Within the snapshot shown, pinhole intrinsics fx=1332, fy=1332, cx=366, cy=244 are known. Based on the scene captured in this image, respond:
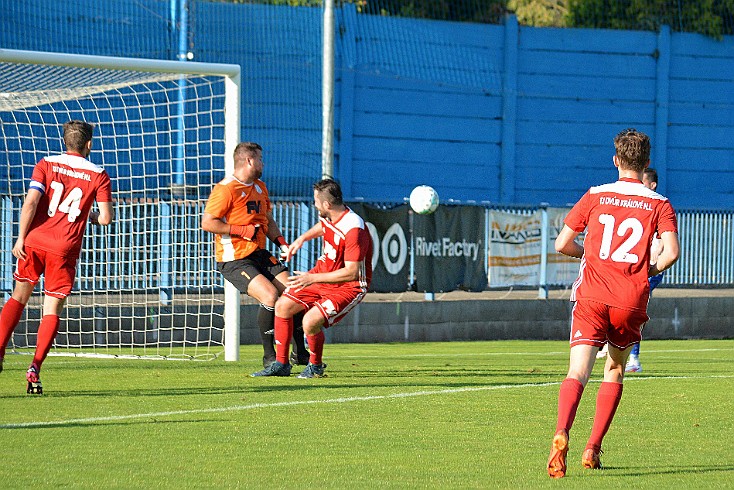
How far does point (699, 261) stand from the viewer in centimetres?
2189

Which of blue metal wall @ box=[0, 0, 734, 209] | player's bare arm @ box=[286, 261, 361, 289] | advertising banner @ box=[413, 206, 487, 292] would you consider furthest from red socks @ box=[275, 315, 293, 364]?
blue metal wall @ box=[0, 0, 734, 209]

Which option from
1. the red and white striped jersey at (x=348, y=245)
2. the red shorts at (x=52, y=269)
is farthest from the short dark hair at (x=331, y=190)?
the red shorts at (x=52, y=269)

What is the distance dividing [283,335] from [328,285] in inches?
22.5

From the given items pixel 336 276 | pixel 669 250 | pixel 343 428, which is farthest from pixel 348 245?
pixel 669 250

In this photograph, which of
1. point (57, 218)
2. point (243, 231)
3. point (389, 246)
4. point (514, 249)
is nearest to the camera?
point (57, 218)

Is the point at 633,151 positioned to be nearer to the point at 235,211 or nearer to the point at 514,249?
the point at 235,211

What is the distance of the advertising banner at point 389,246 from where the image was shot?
17969 mm

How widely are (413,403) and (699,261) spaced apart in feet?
44.1

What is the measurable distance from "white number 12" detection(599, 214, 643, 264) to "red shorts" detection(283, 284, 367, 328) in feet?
15.3

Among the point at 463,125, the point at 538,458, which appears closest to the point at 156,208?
the point at 538,458

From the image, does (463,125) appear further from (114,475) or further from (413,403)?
(114,475)

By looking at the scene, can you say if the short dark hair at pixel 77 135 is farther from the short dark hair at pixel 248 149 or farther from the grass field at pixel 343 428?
the short dark hair at pixel 248 149

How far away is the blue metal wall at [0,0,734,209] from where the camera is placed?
26578 millimetres

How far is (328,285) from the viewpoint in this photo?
37.3 ft
